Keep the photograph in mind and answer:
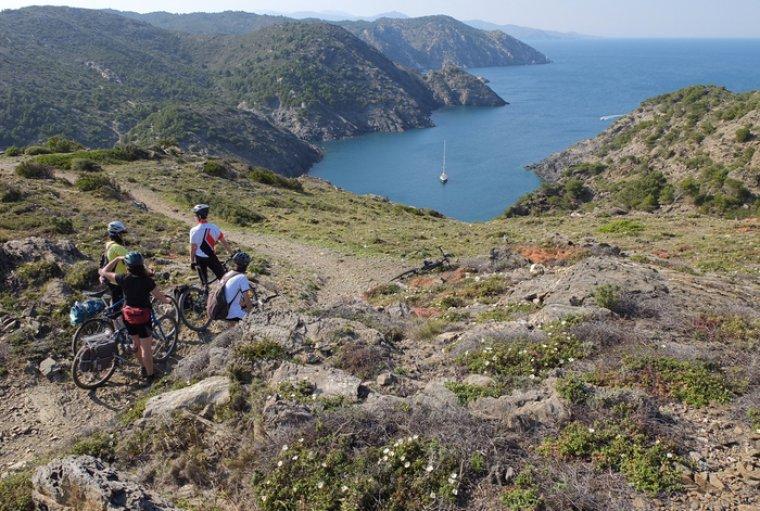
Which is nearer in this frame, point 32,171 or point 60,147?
point 32,171

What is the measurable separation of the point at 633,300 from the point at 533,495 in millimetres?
5954

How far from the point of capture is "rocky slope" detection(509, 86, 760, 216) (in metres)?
40.8

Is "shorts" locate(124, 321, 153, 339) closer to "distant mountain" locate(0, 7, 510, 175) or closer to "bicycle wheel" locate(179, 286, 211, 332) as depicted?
"bicycle wheel" locate(179, 286, 211, 332)

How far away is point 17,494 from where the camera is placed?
18.5ft

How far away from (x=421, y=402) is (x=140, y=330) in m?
4.86

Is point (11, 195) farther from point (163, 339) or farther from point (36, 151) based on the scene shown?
point (36, 151)

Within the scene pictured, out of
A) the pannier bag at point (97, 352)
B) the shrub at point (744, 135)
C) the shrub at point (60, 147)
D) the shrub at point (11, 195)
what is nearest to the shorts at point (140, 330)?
the pannier bag at point (97, 352)

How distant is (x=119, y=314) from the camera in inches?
352

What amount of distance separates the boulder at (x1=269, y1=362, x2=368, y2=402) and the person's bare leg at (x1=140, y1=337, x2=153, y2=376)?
2.66m

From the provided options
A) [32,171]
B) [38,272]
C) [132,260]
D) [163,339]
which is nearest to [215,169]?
[32,171]

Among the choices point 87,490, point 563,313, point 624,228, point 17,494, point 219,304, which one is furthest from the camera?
point 624,228

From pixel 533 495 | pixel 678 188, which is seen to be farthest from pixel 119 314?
pixel 678 188

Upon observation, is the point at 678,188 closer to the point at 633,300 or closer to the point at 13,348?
the point at 633,300

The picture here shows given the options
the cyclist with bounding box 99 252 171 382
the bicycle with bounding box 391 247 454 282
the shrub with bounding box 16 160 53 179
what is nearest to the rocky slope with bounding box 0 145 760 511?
the cyclist with bounding box 99 252 171 382
